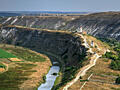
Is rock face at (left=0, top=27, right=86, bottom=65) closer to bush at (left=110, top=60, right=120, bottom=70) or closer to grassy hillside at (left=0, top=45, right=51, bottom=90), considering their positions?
grassy hillside at (left=0, top=45, right=51, bottom=90)

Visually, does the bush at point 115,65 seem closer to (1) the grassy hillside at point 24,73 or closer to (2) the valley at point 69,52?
(2) the valley at point 69,52

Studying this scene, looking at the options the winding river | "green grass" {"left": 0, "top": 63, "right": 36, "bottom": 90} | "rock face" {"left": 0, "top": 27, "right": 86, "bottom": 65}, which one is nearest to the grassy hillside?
"green grass" {"left": 0, "top": 63, "right": 36, "bottom": 90}

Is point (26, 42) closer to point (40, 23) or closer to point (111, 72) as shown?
point (40, 23)

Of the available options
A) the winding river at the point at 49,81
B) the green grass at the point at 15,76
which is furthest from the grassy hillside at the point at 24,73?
the winding river at the point at 49,81

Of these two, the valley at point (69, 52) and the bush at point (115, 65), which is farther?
the bush at point (115, 65)

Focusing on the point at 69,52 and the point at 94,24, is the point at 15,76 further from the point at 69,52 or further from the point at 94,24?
the point at 94,24

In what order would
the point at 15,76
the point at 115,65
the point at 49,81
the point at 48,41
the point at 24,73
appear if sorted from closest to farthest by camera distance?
the point at 115,65 → the point at 49,81 → the point at 15,76 → the point at 24,73 → the point at 48,41

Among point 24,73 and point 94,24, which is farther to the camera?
point 94,24

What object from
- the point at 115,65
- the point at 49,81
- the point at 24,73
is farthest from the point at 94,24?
the point at 49,81

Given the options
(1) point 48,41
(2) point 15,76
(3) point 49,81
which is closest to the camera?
(3) point 49,81
